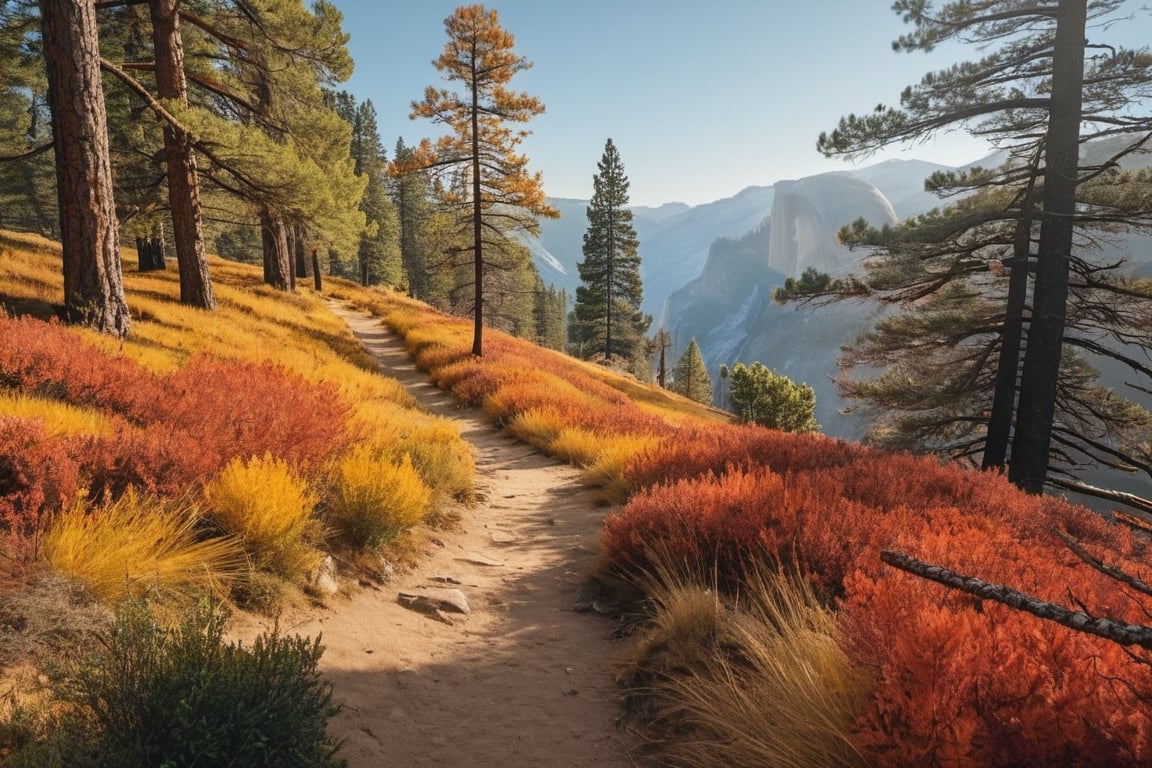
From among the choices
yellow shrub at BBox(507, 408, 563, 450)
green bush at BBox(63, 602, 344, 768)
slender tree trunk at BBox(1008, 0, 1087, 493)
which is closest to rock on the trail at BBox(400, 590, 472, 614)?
green bush at BBox(63, 602, 344, 768)

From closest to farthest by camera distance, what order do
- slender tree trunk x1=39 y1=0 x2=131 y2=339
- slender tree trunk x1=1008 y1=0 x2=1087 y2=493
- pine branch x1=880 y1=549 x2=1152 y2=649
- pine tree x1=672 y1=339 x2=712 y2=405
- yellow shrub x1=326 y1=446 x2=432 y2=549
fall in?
1. pine branch x1=880 y1=549 x2=1152 y2=649
2. yellow shrub x1=326 y1=446 x2=432 y2=549
3. slender tree trunk x1=39 y1=0 x2=131 y2=339
4. slender tree trunk x1=1008 y1=0 x2=1087 y2=493
5. pine tree x1=672 y1=339 x2=712 y2=405

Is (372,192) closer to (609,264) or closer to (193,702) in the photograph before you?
(609,264)

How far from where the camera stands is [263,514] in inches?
138

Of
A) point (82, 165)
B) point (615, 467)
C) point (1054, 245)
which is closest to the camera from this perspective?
point (82, 165)

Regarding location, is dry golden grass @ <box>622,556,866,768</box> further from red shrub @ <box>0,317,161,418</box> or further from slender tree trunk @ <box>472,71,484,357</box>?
slender tree trunk @ <box>472,71,484,357</box>

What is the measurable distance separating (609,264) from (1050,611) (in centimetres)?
4233

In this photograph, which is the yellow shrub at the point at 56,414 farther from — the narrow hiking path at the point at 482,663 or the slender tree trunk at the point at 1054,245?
the slender tree trunk at the point at 1054,245

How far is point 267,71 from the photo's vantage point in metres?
12.3

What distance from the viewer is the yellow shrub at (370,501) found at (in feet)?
15.0

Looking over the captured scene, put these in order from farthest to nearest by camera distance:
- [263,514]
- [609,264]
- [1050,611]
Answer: [609,264], [263,514], [1050,611]

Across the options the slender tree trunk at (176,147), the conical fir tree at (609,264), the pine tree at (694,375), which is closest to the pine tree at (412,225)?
the conical fir tree at (609,264)

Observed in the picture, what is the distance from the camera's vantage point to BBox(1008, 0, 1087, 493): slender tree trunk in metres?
8.48

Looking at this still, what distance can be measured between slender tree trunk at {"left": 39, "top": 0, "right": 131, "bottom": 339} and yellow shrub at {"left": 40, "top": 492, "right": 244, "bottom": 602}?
6351 mm

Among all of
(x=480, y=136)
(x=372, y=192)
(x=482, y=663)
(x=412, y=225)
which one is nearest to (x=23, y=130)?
(x=372, y=192)
